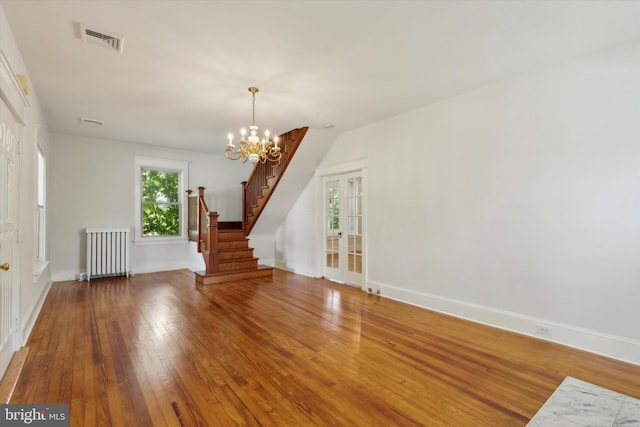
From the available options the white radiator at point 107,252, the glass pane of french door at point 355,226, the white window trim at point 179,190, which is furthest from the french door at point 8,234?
the glass pane of french door at point 355,226

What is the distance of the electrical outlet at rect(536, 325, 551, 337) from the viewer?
3078mm

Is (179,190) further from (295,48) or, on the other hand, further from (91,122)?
(295,48)

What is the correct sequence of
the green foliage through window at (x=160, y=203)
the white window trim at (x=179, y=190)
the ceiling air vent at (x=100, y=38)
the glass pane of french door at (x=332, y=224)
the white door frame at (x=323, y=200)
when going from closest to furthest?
the ceiling air vent at (x=100, y=38), the white door frame at (x=323, y=200), the glass pane of french door at (x=332, y=224), the white window trim at (x=179, y=190), the green foliage through window at (x=160, y=203)

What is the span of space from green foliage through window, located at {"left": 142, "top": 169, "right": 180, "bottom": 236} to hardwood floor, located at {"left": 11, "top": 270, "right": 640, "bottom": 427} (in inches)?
109

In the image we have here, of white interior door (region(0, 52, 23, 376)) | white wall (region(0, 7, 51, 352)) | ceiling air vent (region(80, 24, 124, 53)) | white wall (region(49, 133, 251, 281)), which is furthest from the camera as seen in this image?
white wall (region(49, 133, 251, 281))

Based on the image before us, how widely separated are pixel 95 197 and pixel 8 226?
419cm

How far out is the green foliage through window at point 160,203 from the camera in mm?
6688

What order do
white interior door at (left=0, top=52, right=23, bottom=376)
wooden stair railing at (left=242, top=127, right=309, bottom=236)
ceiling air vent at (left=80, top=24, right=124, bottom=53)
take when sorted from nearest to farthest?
white interior door at (left=0, top=52, right=23, bottom=376) < ceiling air vent at (left=80, top=24, right=124, bottom=53) < wooden stair railing at (left=242, top=127, right=309, bottom=236)

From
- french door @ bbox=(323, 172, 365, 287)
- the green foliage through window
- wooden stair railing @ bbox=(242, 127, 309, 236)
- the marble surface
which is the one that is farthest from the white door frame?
the green foliage through window

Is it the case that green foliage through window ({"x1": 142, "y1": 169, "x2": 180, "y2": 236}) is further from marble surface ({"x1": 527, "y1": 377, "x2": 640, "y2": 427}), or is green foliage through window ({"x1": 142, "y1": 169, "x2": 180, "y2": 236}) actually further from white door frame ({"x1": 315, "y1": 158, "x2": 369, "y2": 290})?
marble surface ({"x1": 527, "y1": 377, "x2": 640, "y2": 427})

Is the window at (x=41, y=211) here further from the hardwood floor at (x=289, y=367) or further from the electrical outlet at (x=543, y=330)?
the electrical outlet at (x=543, y=330)

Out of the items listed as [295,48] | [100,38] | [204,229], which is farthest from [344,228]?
[100,38]

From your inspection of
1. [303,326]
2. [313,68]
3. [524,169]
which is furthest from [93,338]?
[524,169]

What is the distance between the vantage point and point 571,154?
2.97 metres
